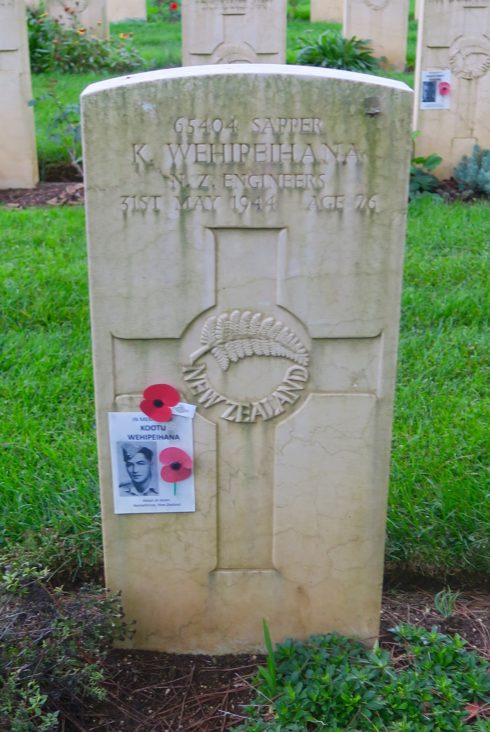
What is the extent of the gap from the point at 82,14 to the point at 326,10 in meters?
6.61

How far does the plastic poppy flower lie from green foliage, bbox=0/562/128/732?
0.36 m

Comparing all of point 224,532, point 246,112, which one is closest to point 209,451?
point 224,532

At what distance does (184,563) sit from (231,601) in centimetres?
17

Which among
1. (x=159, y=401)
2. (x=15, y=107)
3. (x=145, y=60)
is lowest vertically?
(x=159, y=401)

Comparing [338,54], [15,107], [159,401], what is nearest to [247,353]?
[159,401]

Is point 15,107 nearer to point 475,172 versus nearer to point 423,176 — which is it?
point 423,176

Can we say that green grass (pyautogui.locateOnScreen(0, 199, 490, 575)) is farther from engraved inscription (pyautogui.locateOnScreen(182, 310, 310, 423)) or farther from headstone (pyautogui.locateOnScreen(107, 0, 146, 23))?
headstone (pyautogui.locateOnScreen(107, 0, 146, 23))

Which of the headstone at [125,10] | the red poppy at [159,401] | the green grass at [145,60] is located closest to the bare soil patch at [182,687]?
the red poppy at [159,401]

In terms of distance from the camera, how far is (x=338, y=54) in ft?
A: 36.2

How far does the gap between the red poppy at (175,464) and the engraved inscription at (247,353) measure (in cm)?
14

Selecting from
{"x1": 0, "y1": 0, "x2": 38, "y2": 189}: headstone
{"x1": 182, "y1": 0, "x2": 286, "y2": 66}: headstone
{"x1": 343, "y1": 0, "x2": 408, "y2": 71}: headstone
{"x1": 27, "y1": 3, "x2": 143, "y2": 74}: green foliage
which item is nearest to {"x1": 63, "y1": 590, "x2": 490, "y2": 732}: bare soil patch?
{"x1": 0, "y1": 0, "x2": 38, "y2": 189}: headstone

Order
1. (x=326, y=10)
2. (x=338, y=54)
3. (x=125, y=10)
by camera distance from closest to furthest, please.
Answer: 1. (x=338, y=54)
2. (x=326, y=10)
3. (x=125, y=10)

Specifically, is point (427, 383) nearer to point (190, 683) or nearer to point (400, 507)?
point (400, 507)

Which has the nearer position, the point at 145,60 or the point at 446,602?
the point at 446,602
